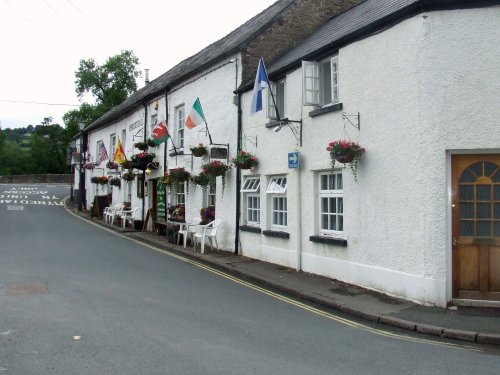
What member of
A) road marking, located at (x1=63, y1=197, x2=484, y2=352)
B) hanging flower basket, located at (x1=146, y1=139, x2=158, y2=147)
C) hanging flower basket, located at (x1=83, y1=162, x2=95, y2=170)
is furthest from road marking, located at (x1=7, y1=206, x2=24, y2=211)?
road marking, located at (x1=63, y1=197, x2=484, y2=352)

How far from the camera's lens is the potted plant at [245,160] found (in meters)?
13.2

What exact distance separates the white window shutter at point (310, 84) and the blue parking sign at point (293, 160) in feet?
4.21

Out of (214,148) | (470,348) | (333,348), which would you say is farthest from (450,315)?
(214,148)

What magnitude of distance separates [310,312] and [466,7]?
558 centimetres

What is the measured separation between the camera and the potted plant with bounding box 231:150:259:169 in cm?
1316

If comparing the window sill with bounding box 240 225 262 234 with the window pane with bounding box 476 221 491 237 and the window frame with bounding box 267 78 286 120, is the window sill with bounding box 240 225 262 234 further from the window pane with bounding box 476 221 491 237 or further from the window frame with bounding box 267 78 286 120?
the window pane with bounding box 476 221 491 237

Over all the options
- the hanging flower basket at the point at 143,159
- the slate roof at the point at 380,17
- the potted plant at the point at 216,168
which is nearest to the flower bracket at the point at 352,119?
the slate roof at the point at 380,17

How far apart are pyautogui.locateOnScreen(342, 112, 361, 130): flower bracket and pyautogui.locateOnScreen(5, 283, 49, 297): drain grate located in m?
6.47

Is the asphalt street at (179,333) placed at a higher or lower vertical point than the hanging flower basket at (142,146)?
lower

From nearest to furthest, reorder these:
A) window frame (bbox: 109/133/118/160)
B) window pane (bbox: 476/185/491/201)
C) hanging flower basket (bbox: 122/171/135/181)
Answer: window pane (bbox: 476/185/491/201), hanging flower basket (bbox: 122/171/135/181), window frame (bbox: 109/133/118/160)

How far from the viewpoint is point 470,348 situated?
6.36m

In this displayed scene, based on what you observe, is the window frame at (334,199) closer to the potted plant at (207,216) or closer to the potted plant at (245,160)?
the potted plant at (245,160)


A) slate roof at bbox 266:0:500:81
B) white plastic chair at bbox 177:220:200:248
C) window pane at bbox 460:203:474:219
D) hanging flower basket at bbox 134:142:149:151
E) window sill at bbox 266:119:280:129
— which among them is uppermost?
slate roof at bbox 266:0:500:81


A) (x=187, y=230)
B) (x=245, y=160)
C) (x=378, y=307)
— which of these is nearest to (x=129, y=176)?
(x=187, y=230)
